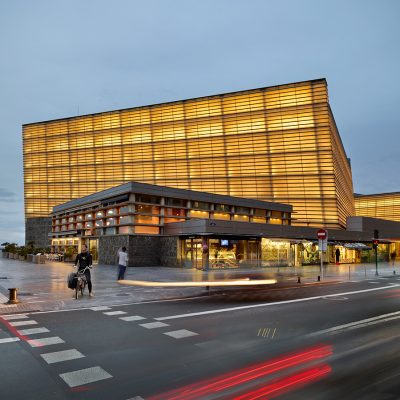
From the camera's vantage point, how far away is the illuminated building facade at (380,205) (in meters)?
89.6

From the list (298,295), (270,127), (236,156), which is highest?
(270,127)

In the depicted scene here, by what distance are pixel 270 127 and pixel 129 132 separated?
29.0 m

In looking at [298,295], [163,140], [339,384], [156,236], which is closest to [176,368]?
[339,384]

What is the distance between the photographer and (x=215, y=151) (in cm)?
7181

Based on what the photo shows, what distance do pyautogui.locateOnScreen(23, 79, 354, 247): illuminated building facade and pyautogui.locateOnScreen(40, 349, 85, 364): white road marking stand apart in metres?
60.2

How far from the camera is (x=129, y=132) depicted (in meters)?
79.6

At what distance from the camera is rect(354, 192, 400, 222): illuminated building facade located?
89.6m

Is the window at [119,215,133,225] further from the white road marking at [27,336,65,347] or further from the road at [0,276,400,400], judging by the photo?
the white road marking at [27,336,65,347]

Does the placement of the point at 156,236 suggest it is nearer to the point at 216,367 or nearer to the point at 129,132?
the point at 216,367

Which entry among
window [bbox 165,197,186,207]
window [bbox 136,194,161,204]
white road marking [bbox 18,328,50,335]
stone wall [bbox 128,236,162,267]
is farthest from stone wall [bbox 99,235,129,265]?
white road marking [bbox 18,328,50,335]

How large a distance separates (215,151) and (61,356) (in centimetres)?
6594

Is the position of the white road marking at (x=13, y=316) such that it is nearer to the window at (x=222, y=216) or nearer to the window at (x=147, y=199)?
the window at (x=147, y=199)

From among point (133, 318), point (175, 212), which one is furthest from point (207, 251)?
point (133, 318)

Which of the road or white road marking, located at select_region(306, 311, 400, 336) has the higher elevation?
the road
